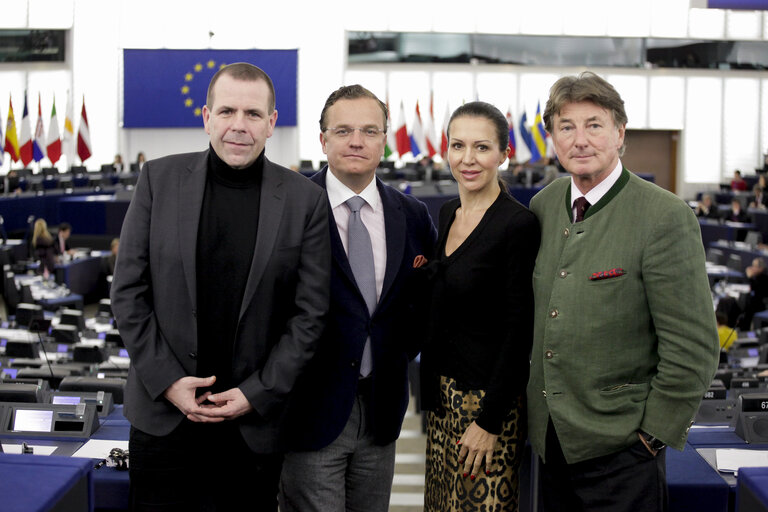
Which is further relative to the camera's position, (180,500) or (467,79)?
(467,79)

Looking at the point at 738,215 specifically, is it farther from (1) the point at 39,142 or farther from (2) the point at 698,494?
(1) the point at 39,142

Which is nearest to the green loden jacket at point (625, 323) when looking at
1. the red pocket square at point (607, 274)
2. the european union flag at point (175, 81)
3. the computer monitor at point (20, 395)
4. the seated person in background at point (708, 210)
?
the red pocket square at point (607, 274)

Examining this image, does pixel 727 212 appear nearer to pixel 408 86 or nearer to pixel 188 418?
pixel 408 86

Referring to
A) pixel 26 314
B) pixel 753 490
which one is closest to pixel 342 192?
pixel 753 490

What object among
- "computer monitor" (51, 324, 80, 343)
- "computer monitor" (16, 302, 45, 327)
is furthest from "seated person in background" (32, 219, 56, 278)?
"computer monitor" (51, 324, 80, 343)

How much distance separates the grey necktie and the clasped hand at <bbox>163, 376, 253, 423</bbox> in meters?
0.40

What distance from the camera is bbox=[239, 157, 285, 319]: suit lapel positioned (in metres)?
2.21

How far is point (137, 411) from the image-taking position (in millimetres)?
2227

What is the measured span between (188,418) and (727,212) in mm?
14406

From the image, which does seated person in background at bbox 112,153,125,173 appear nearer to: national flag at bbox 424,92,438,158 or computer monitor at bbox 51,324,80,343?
national flag at bbox 424,92,438,158

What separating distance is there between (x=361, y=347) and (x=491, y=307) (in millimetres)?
370

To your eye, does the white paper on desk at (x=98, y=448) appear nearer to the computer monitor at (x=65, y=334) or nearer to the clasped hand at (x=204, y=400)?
the clasped hand at (x=204, y=400)

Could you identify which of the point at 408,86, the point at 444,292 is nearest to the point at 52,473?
the point at 444,292

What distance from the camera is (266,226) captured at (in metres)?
2.25
